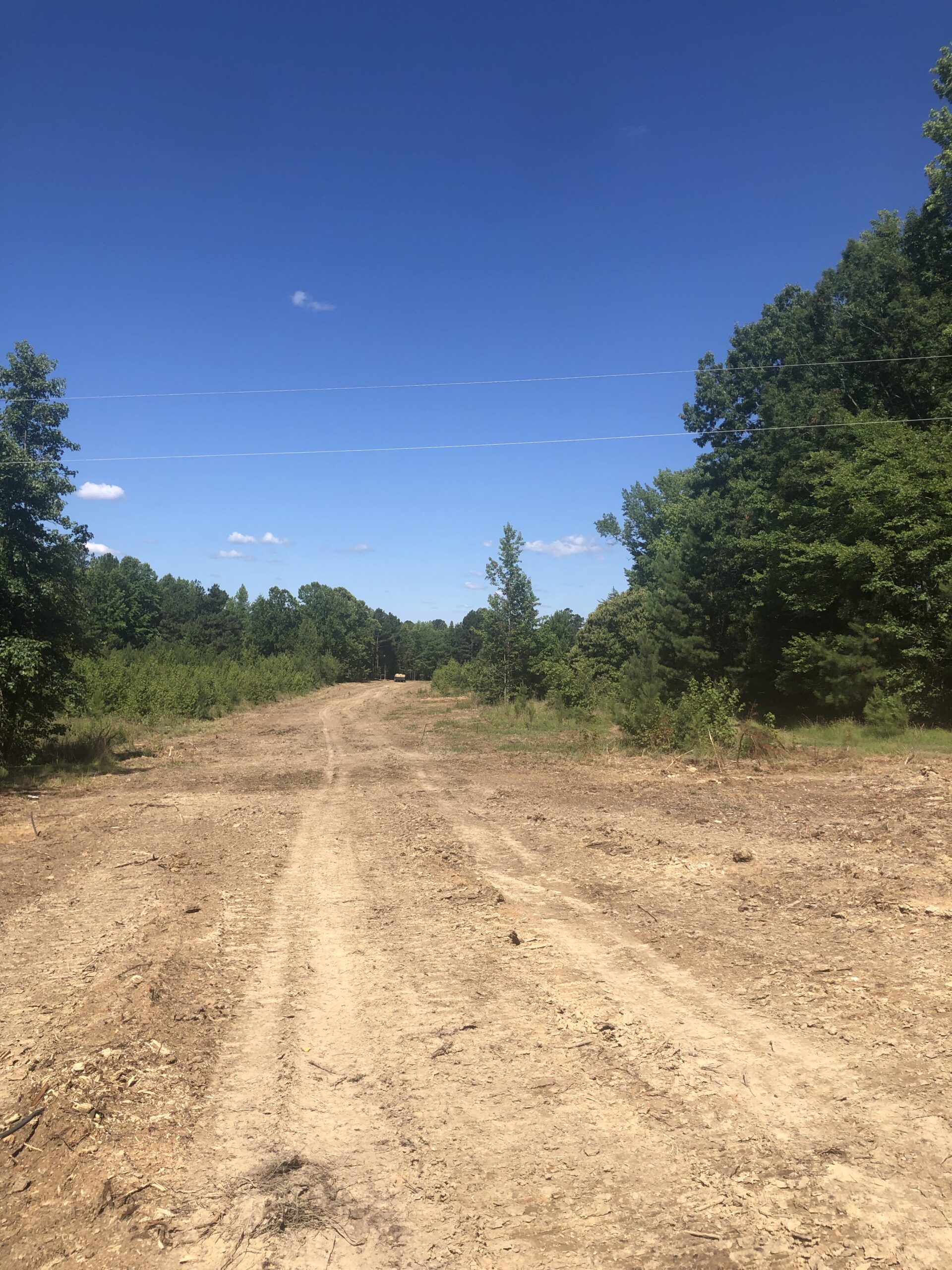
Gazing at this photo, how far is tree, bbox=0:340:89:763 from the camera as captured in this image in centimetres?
1445

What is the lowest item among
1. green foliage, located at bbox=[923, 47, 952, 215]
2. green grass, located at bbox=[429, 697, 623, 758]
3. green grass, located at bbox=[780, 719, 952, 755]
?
green grass, located at bbox=[429, 697, 623, 758]

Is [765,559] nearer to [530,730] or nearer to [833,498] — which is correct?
[833,498]

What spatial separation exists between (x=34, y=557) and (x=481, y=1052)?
47.1 ft

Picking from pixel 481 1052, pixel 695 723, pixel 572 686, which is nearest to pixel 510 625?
pixel 572 686

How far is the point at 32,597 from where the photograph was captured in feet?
47.8

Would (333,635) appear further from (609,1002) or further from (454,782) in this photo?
(609,1002)

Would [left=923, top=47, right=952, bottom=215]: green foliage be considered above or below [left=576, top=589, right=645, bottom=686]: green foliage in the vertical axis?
above

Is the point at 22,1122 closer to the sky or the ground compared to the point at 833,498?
Result: closer to the ground

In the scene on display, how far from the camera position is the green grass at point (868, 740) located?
16.1 m

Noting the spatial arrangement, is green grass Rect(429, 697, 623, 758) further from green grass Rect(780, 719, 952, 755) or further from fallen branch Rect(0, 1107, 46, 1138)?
fallen branch Rect(0, 1107, 46, 1138)

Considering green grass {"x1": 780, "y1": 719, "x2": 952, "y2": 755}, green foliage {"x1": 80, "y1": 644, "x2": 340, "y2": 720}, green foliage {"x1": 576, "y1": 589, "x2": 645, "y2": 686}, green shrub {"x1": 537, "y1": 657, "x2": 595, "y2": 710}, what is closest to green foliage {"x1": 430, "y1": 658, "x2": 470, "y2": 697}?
green foliage {"x1": 576, "y1": 589, "x2": 645, "y2": 686}

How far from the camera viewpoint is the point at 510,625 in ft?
113

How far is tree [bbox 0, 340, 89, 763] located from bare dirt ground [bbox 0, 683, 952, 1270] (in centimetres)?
664

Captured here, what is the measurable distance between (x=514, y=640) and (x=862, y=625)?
16.1m
